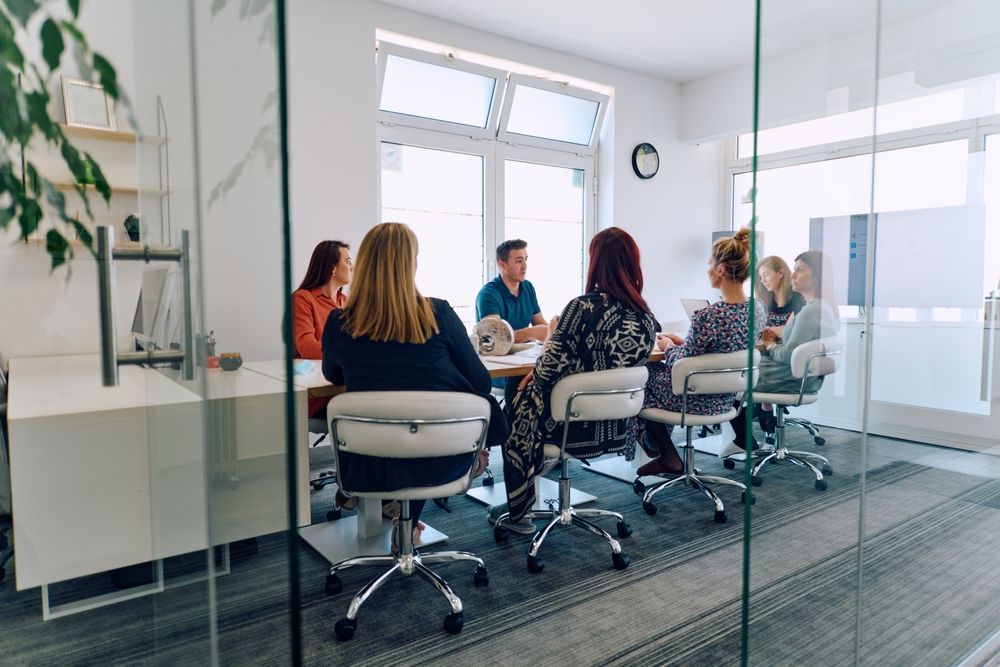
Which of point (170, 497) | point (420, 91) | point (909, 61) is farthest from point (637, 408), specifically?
point (420, 91)

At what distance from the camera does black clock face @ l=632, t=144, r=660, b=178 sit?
632cm

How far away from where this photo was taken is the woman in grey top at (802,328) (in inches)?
53.6

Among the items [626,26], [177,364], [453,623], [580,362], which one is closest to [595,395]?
[580,362]

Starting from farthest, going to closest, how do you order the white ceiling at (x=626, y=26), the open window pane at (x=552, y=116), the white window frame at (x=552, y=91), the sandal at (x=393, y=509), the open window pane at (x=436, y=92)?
the open window pane at (x=552, y=116) < the white window frame at (x=552, y=91) < the open window pane at (x=436, y=92) < the white ceiling at (x=626, y=26) < the sandal at (x=393, y=509)

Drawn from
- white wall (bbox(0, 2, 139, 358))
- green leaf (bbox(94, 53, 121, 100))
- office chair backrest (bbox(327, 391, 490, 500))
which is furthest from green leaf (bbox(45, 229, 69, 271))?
office chair backrest (bbox(327, 391, 490, 500))

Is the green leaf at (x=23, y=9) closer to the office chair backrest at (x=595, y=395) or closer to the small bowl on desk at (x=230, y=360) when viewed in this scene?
the small bowl on desk at (x=230, y=360)

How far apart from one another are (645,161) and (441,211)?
7.43 ft

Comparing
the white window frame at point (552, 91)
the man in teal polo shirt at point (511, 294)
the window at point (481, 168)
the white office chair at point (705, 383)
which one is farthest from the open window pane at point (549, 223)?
the white office chair at point (705, 383)

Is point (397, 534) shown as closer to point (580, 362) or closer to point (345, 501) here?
point (345, 501)

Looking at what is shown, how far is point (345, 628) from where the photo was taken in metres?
2.07

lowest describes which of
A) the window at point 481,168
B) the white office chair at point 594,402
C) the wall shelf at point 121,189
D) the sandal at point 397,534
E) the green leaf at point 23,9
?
the sandal at point 397,534

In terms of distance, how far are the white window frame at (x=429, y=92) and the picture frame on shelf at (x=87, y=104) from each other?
390cm

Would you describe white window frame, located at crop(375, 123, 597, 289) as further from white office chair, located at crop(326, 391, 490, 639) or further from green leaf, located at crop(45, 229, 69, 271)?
green leaf, located at crop(45, 229, 69, 271)

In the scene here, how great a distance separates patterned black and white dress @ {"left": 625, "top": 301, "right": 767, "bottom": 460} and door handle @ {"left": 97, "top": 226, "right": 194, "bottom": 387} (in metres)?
2.24
